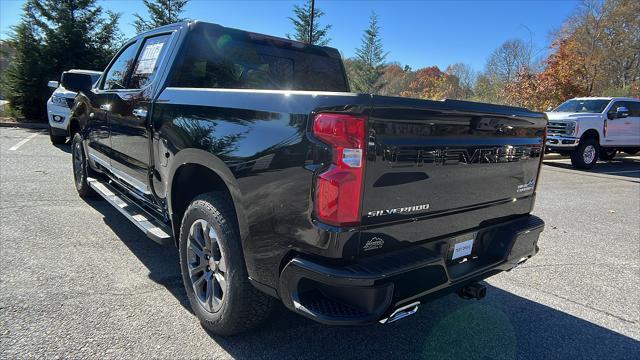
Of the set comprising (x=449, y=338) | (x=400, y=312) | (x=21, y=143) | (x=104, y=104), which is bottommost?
(x=449, y=338)

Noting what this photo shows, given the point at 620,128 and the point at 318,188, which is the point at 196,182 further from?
the point at 620,128

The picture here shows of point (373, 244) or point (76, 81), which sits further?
point (76, 81)

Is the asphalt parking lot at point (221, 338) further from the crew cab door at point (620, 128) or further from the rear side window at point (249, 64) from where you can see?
the crew cab door at point (620, 128)

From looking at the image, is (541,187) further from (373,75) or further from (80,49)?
(373,75)

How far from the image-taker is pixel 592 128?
12.2 m

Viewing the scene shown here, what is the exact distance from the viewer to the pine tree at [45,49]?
15.1m

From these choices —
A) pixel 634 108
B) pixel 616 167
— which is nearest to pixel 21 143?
pixel 616 167

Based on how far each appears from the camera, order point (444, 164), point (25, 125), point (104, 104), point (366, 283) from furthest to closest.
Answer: point (25, 125), point (104, 104), point (444, 164), point (366, 283)

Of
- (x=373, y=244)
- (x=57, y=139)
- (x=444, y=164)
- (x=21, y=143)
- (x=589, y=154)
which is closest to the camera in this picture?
(x=373, y=244)

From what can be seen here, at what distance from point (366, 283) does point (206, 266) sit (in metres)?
1.32

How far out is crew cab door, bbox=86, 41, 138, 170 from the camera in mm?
4223

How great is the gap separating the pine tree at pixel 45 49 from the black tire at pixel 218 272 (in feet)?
51.7

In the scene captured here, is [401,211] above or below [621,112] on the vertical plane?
below

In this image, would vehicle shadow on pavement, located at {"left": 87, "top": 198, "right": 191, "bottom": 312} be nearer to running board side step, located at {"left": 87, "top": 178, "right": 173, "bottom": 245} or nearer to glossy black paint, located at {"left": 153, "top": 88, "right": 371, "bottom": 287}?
running board side step, located at {"left": 87, "top": 178, "right": 173, "bottom": 245}
